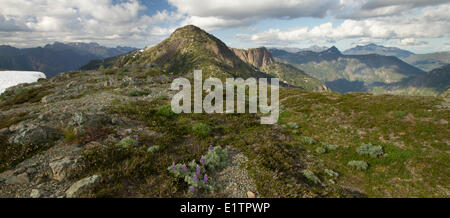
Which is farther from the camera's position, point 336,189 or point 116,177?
point 336,189

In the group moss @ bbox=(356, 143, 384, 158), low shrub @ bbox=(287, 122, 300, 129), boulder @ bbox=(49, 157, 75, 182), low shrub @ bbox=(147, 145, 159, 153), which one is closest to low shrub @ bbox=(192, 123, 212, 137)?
low shrub @ bbox=(147, 145, 159, 153)

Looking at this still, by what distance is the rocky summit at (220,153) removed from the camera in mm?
7043

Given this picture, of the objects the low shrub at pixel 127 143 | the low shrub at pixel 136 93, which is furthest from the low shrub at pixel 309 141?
the low shrub at pixel 136 93

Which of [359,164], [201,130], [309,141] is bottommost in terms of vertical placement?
[359,164]

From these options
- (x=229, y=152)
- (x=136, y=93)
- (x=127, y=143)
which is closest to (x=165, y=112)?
(x=127, y=143)

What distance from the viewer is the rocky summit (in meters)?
7.04

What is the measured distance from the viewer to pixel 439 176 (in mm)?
→ 10039

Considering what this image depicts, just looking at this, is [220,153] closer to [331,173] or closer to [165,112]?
[331,173]

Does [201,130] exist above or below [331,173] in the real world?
above

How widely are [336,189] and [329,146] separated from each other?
206 inches

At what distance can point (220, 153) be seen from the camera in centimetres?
959
